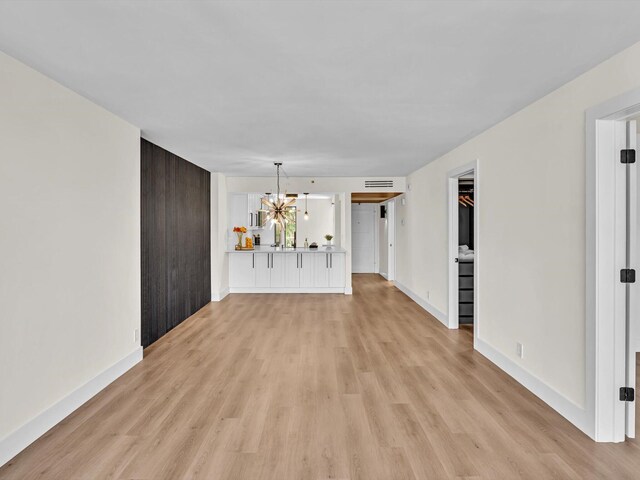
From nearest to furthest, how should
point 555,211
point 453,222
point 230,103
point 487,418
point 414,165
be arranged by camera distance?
point 487,418 → point 555,211 → point 230,103 → point 453,222 → point 414,165

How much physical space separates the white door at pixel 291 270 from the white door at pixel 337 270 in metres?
0.70

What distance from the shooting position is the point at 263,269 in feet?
26.2

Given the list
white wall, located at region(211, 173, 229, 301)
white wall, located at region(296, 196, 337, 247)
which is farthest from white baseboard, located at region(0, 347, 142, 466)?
white wall, located at region(296, 196, 337, 247)

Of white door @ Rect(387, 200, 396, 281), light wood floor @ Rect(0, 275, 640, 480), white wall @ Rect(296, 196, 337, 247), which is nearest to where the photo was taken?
light wood floor @ Rect(0, 275, 640, 480)

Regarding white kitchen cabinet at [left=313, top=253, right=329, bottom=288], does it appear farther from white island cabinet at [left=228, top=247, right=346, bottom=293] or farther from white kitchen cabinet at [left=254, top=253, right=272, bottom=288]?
white kitchen cabinet at [left=254, top=253, right=272, bottom=288]

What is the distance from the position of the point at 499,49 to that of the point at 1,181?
10.1 ft

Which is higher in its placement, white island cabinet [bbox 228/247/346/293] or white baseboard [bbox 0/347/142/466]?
white island cabinet [bbox 228/247/346/293]

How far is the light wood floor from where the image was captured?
219 centimetres

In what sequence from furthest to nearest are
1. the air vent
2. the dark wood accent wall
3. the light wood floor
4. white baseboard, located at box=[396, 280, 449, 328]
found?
the air vent → white baseboard, located at box=[396, 280, 449, 328] → the dark wood accent wall → the light wood floor

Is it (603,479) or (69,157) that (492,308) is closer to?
(603,479)

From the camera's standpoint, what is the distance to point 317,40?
213 cm

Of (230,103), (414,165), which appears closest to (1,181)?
(230,103)

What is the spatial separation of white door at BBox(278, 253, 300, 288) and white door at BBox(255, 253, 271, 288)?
32 cm

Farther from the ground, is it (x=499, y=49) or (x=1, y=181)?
(x=499, y=49)
